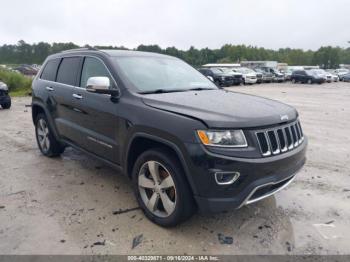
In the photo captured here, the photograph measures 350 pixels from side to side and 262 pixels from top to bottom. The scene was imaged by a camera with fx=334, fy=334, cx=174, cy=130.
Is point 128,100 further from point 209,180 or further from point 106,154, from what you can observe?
point 209,180

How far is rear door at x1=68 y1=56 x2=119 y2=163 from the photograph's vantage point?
3.87 m

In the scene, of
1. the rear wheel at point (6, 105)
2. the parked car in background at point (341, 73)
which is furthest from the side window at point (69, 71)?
the parked car in background at point (341, 73)

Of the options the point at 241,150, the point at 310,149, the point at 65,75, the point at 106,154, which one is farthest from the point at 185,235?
the point at 310,149

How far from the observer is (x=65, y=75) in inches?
198

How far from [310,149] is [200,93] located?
3411 mm

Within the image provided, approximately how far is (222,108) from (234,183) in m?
0.75

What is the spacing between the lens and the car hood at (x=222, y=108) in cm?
296

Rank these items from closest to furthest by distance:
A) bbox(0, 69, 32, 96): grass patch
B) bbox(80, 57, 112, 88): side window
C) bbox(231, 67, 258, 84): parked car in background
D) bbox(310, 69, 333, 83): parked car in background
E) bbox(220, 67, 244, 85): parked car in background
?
bbox(80, 57, 112, 88): side window < bbox(0, 69, 32, 96): grass patch < bbox(220, 67, 244, 85): parked car in background < bbox(231, 67, 258, 84): parked car in background < bbox(310, 69, 333, 83): parked car in background

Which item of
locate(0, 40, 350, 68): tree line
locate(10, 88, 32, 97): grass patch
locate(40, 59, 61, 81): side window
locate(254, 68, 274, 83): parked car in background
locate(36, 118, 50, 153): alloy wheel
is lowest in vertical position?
locate(10, 88, 32, 97): grass patch

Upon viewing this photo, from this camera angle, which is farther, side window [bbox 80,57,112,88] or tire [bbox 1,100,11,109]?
tire [bbox 1,100,11,109]

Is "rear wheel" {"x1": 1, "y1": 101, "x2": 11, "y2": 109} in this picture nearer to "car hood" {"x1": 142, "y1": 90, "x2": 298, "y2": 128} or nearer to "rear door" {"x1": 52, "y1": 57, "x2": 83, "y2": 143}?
"rear door" {"x1": 52, "y1": 57, "x2": 83, "y2": 143}

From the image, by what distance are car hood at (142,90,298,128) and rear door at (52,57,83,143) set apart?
1.59 m

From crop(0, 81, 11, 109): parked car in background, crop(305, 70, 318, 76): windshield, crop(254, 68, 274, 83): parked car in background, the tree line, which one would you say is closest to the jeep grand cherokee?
crop(0, 81, 11, 109): parked car in background

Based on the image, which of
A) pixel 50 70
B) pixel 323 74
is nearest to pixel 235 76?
pixel 323 74
